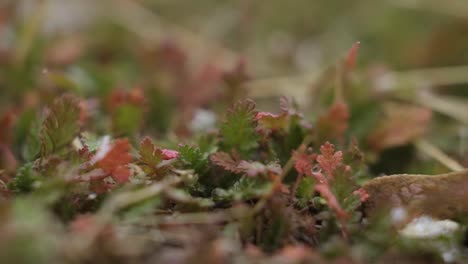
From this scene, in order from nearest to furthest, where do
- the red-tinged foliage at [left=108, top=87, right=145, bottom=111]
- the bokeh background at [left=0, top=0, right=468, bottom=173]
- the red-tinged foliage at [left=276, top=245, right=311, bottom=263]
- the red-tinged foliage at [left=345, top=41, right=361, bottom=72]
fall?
the red-tinged foliage at [left=276, top=245, right=311, bottom=263] → the red-tinged foliage at [left=345, top=41, right=361, bottom=72] → the red-tinged foliage at [left=108, top=87, right=145, bottom=111] → the bokeh background at [left=0, top=0, right=468, bottom=173]

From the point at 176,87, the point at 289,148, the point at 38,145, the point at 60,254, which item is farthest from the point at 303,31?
the point at 60,254

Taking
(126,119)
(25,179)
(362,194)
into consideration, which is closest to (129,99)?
(126,119)

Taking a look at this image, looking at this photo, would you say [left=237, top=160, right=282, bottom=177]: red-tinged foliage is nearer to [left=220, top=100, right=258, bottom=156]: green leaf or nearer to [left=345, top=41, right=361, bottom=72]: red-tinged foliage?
[left=220, top=100, right=258, bottom=156]: green leaf

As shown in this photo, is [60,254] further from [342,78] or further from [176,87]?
[176,87]

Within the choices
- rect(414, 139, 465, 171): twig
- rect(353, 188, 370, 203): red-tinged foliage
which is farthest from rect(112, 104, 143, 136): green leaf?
rect(414, 139, 465, 171): twig

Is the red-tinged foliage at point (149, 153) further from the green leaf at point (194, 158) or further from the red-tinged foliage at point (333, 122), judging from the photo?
the red-tinged foliage at point (333, 122)

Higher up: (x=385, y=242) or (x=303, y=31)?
(x=303, y=31)
